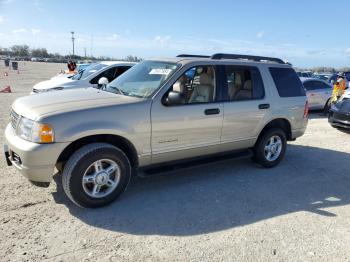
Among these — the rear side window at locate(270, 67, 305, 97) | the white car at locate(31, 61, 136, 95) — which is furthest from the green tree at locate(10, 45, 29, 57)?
the rear side window at locate(270, 67, 305, 97)

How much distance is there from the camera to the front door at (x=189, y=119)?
4.43m

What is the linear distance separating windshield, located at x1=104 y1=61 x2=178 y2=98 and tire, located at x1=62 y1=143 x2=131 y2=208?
Answer: 0.94 m

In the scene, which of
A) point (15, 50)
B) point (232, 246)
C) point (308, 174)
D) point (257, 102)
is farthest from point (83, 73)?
point (15, 50)

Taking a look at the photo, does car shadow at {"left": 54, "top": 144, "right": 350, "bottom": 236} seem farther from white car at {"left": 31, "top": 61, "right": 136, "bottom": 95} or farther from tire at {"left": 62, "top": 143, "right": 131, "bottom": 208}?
white car at {"left": 31, "top": 61, "right": 136, "bottom": 95}

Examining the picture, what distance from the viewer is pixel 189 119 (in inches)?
183

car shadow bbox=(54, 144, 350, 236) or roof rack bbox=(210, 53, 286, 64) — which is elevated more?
roof rack bbox=(210, 53, 286, 64)

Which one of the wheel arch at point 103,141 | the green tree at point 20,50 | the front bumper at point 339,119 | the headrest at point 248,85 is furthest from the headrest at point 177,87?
the green tree at point 20,50

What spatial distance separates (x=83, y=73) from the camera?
417 inches

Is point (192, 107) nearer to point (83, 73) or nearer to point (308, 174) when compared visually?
point (308, 174)

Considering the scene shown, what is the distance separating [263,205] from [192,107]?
65.4 inches

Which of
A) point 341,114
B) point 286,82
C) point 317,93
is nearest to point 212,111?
point 286,82

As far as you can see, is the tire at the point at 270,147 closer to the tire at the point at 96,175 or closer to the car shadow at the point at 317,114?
the tire at the point at 96,175

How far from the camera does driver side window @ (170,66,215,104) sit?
4.72m

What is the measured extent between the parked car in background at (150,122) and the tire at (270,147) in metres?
0.02
